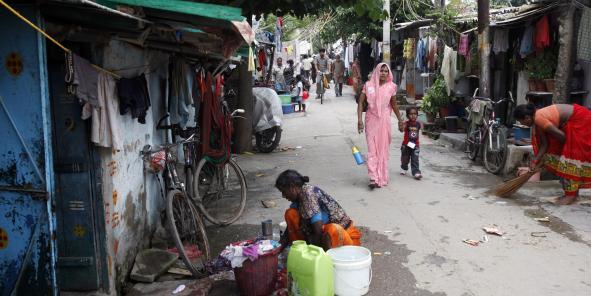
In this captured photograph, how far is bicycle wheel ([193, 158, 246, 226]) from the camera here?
6.62 meters

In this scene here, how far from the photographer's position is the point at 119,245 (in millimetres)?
4746

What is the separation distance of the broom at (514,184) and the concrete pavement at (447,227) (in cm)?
14

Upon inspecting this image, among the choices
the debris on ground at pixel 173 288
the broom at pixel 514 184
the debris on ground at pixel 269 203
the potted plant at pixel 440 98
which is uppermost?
the potted plant at pixel 440 98

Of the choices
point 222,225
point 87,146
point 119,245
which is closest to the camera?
point 87,146

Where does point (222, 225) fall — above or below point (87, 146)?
below

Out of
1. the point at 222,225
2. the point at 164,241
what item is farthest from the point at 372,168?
the point at 164,241

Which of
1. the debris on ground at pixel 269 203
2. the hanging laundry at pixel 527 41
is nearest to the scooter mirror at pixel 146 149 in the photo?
the debris on ground at pixel 269 203

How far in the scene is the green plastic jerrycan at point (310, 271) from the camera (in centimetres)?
393

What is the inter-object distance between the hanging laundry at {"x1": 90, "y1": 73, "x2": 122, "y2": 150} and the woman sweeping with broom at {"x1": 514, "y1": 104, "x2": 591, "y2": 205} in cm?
509

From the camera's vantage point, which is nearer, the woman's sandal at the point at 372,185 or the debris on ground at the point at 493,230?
the debris on ground at the point at 493,230

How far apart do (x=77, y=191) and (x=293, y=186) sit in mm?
1771

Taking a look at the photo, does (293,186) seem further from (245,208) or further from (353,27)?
(353,27)

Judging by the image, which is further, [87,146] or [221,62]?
[221,62]

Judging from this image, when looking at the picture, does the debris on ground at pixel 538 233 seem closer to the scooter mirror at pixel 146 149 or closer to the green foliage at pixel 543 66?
the scooter mirror at pixel 146 149
